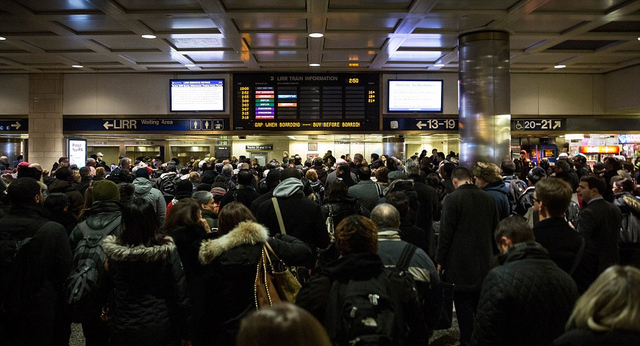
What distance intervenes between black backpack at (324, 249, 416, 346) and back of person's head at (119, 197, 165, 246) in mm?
1394

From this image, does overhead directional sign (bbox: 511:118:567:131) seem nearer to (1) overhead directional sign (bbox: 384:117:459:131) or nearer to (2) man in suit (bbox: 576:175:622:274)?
(1) overhead directional sign (bbox: 384:117:459:131)

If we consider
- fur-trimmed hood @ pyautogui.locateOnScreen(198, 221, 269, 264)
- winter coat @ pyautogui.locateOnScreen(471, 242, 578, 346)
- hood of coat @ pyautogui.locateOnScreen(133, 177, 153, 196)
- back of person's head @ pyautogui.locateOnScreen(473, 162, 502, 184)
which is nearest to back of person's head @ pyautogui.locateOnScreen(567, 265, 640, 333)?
winter coat @ pyautogui.locateOnScreen(471, 242, 578, 346)

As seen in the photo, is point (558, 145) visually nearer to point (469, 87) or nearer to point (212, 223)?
point (469, 87)

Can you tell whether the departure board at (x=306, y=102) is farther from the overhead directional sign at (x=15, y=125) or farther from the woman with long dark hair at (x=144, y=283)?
the woman with long dark hair at (x=144, y=283)

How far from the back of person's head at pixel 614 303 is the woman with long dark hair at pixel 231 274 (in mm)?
1872

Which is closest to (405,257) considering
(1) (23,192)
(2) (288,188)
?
(2) (288,188)

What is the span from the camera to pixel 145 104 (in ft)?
38.1

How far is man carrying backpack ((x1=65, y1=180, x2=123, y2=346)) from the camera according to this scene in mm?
3158

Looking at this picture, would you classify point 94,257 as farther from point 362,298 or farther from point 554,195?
point 554,195

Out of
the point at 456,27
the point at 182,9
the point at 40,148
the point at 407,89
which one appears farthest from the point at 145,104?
the point at 456,27

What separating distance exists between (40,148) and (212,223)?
937 centimetres

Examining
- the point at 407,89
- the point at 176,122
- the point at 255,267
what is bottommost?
the point at 255,267

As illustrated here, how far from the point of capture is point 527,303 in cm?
238

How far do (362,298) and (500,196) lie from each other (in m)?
3.34
